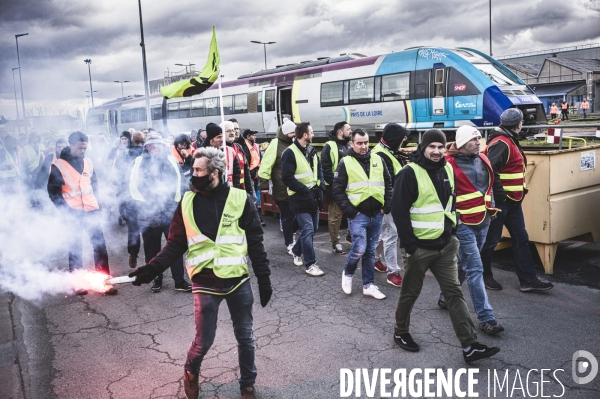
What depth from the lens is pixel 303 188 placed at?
6.50 m

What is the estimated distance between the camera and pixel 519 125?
17.8ft

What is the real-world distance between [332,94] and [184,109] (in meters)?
11.8

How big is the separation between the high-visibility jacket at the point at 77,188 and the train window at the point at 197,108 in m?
21.4

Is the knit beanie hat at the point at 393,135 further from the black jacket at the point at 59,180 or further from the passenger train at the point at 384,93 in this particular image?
the passenger train at the point at 384,93

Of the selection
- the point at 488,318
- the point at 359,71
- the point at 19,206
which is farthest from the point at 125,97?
the point at 488,318

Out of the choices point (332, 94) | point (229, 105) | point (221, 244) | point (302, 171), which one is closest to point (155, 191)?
point (302, 171)

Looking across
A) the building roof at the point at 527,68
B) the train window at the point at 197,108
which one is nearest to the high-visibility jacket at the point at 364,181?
the train window at the point at 197,108

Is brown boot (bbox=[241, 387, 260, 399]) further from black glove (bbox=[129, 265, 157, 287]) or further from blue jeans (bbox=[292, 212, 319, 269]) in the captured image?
blue jeans (bbox=[292, 212, 319, 269])

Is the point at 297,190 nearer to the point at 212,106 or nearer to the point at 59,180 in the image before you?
the point at 59,180

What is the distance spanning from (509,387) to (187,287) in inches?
152

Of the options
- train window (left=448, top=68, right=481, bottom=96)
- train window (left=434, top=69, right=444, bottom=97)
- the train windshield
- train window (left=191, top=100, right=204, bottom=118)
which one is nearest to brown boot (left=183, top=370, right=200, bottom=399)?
train window (left=448, top=68, right=481, bottom=96)

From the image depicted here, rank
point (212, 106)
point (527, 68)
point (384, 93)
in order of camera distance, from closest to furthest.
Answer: point (384, 93), point (212, 106), point (527, 68)

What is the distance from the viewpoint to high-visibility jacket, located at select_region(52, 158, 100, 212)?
620cm

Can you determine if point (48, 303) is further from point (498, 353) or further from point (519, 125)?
point (519, 125)
